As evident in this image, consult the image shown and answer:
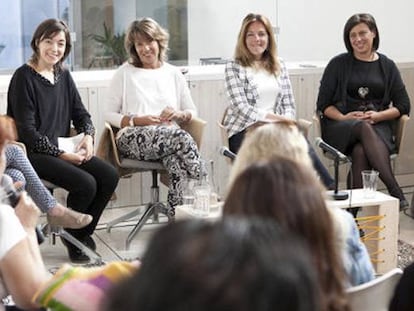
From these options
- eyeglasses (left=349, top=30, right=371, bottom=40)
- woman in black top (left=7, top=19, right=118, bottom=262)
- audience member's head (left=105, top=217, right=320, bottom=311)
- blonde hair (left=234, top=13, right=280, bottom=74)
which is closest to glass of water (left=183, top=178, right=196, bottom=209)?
woman in black top (left=7, top=19, right=118, bottom=262)

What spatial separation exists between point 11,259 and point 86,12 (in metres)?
4.09

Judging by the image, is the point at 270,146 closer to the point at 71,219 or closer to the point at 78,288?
the point at 78,288

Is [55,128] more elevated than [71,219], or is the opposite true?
[55,128]

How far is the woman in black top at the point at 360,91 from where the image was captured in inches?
202

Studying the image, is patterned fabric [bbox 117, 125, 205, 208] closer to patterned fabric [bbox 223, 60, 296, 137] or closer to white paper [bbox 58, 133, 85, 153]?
white paper [bbox 58, 133, 85, 153]

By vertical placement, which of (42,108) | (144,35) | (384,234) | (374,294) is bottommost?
(384,234)

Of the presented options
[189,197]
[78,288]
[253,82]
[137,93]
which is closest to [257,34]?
[253,82]

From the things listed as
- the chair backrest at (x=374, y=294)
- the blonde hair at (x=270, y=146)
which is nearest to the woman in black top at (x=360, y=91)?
the blonde hair at (x=270, y=146)

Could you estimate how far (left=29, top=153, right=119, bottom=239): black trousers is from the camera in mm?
4344

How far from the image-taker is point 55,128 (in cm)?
457

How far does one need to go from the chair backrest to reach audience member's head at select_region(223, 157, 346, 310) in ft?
1.91

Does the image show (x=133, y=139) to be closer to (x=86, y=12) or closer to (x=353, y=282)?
(x=86, y=12)

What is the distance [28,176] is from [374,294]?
243 cm

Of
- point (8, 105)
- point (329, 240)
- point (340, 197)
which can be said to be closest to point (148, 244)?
point (329, 240)
